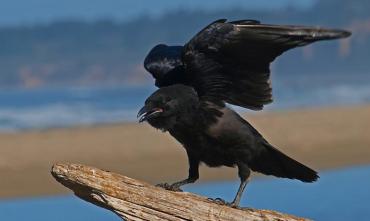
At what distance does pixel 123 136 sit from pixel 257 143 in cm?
1743

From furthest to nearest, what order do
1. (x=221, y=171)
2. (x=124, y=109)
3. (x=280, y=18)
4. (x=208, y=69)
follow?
(x=280, y=18) < (x=124, y=109) < (x=221, y=171) < (x=208, y=69)

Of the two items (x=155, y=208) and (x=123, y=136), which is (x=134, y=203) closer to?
(x=155, y=208)

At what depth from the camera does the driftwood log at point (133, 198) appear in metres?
9.16

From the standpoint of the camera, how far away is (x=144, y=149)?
26016 mm

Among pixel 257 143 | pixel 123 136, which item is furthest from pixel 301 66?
pixel 257 143

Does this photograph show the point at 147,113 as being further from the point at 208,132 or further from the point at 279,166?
the point at 279,166

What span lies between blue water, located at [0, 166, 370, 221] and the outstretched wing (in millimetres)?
5241

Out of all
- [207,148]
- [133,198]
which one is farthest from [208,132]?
[133,198]

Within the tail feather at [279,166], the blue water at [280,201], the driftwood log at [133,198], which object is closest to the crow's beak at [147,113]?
the driftwood log at [133,198]

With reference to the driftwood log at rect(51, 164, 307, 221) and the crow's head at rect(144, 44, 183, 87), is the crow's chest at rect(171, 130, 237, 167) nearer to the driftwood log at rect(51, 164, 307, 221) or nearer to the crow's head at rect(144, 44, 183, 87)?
the crow's head at rect(144, 44, 183, 87)

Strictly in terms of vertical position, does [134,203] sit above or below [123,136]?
below

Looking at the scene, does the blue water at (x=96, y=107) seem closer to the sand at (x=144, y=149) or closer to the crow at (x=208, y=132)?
the sand at (x=144, y=149)

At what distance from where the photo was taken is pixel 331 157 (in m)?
24.9

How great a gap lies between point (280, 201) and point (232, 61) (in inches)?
284
